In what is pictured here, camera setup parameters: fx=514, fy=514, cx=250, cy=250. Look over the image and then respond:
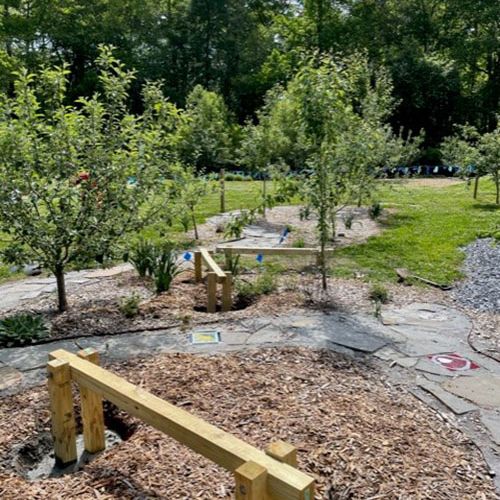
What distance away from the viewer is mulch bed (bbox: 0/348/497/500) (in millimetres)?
2348

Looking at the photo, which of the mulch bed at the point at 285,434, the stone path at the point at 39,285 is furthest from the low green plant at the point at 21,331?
the stone path at the point at 39,285

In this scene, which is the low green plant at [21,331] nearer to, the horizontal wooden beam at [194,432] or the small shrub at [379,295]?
the horizontal wooden beam at [194,432]

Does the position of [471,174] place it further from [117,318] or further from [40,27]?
[40,27]

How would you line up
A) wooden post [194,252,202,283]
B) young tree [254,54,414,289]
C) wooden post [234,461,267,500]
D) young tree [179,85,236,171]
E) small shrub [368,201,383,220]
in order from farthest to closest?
1. young tree [179,85,236,171]
2. small shrub [368,201,383,220]
3. wooden post [194,252,202,283]
4. young tree [254,54,414,289]
5. wooden post [234,461,267,500]

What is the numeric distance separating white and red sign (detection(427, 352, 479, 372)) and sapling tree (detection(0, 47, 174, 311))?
114 inches

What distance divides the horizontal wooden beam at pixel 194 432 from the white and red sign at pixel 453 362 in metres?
2.38

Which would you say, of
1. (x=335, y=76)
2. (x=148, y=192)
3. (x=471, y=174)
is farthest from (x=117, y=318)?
(x=471, y=174)

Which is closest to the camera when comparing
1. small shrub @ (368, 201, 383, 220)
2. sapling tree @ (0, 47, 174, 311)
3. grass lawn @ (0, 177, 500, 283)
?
sapling tree @ (0, 47, 174, 311)

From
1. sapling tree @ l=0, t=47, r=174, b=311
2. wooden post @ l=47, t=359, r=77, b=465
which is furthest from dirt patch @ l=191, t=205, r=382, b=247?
wooden post @ l=47, t=359, r=77, b=465

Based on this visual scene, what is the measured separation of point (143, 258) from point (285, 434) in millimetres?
3626

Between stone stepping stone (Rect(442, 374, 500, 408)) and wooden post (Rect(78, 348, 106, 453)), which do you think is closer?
wooden post (Rect(78, 348, 106, 453))

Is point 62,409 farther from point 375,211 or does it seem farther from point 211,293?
point 375,211

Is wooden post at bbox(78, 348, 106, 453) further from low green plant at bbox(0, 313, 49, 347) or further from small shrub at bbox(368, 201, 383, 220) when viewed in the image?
small shrub at bbox(368, 201, 383, 220)

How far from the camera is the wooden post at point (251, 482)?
5.11 feet
